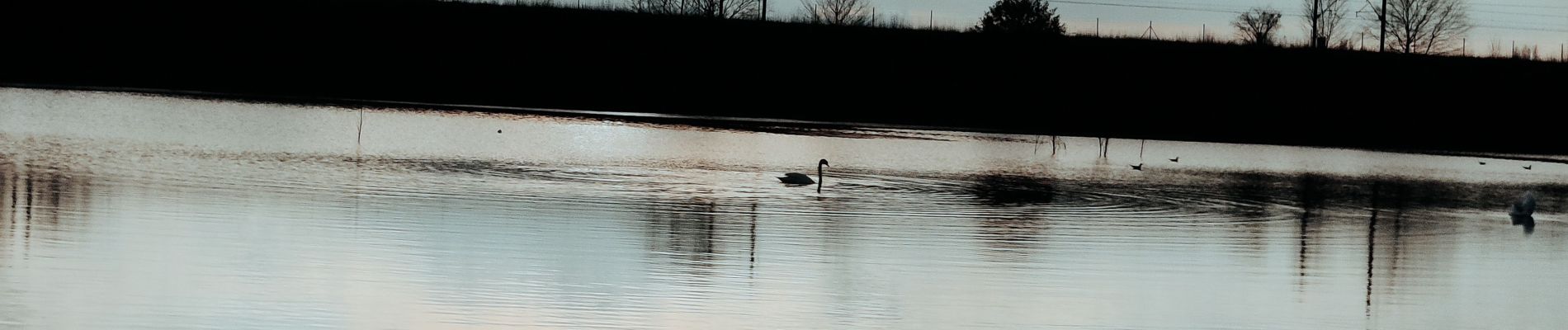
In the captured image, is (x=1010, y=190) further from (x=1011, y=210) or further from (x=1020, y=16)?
(x=1020, y=16)

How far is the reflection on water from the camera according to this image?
11852mm

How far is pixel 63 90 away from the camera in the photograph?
5084cm

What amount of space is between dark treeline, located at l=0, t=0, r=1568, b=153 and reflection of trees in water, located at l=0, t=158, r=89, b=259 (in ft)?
114

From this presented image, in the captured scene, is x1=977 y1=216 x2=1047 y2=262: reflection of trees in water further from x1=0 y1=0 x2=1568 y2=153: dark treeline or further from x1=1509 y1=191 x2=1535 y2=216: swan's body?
x1=0 y1=0 x2=1568 y2=153: dark treeline

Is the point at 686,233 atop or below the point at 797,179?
below

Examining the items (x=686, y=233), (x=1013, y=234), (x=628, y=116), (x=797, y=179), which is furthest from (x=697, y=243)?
(x=628, y=116)

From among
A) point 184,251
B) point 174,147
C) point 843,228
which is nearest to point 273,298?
point 184,251

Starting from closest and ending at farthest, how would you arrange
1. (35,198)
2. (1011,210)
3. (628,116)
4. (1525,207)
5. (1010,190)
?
(35,198) → (1011,210) → (1525,207) → (1010,190) → (628,116)

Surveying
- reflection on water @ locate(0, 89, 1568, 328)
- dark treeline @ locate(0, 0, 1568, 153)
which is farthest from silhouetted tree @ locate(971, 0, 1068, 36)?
reflection on water @ locate(0, 89, 1568, 328)

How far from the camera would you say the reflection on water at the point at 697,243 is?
1185 centimetres

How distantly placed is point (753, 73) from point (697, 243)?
43.8 metres

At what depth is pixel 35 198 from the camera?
17.9 meters

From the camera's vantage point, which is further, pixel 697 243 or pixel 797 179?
pixel 797 179

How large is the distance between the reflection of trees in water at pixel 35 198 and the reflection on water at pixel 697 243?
0.08m
